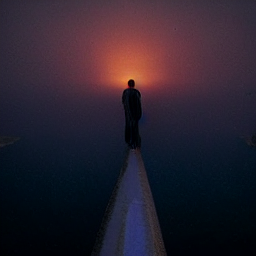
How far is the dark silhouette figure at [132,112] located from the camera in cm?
599

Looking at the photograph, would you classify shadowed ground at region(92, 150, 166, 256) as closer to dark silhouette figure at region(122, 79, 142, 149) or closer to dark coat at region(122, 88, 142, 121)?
dark silhouette figure at region(122, 79, 142, 149)

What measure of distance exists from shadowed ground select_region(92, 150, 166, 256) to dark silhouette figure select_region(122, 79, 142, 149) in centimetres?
246

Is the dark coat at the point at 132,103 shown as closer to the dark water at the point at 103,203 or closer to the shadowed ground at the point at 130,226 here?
the shadowed ground at the point at 130,226

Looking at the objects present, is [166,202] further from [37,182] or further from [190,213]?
[37,182]

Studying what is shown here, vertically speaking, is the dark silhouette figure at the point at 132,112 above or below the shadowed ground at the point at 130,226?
above

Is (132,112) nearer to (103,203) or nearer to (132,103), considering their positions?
(132,103)

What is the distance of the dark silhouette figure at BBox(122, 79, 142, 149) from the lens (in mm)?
5988

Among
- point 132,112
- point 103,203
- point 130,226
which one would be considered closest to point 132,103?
point 132,112

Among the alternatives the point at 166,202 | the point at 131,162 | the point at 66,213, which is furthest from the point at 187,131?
the point at 131,162

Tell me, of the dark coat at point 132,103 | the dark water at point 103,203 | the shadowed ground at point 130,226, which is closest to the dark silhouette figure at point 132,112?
the dark coat at point 132,103

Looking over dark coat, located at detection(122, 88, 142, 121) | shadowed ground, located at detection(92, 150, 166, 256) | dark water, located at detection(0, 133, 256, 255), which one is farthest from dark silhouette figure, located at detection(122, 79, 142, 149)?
dark water, located at detection(0, 133, 256, 255)

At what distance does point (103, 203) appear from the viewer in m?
15.2

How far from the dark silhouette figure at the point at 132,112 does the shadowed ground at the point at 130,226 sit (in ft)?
8.06

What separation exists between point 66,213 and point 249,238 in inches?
467
